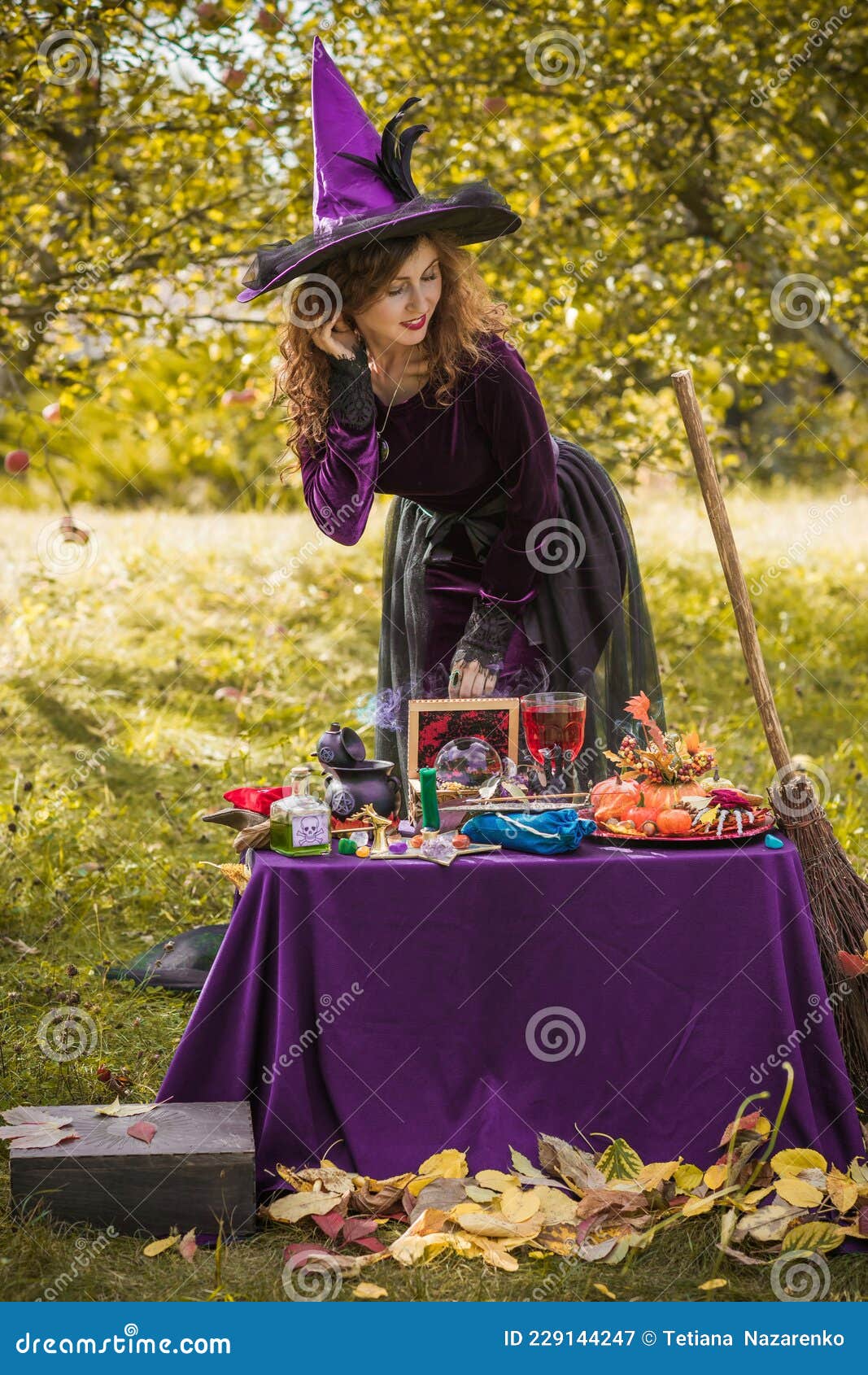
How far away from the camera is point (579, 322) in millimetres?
6559

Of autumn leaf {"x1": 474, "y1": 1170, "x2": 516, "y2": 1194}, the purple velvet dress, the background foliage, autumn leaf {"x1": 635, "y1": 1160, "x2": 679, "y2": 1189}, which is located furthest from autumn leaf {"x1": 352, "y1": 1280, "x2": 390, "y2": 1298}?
the background foliage

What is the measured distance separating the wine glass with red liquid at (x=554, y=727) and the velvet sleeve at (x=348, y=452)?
0.59 m

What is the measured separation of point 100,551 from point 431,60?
327 cm

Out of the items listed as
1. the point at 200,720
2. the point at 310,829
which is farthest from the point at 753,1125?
the point at 200,720

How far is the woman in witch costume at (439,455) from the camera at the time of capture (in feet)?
10.0

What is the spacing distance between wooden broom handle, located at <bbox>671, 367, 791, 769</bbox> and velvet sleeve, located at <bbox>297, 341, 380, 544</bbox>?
2.25ft

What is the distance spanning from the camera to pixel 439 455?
326 cm

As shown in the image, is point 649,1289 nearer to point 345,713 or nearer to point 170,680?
point 345,713

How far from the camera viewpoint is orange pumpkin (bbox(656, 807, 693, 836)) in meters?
2.76

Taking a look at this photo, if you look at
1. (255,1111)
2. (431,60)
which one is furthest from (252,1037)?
(431,60)

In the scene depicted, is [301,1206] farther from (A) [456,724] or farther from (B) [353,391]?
(B) [353,391]

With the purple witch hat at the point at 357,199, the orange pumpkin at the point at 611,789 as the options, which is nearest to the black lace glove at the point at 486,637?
the orange pumpkin at the point at 611,789

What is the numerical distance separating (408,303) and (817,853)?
1475 millimetres

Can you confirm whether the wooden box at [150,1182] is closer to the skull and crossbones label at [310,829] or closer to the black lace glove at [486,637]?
the skull and crossbones label at [310,829]
